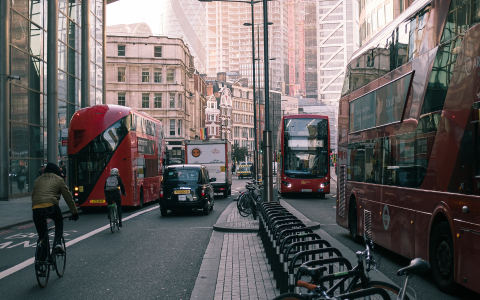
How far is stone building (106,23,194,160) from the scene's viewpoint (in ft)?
266

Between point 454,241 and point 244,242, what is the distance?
6.47m

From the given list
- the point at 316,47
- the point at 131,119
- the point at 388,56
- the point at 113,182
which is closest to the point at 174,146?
the point at 131,119

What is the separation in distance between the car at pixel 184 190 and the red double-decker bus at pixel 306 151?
31.3 ft

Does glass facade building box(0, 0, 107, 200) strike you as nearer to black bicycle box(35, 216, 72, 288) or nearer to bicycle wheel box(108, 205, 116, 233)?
bicycle wheel box(108, 205, 116, 233)

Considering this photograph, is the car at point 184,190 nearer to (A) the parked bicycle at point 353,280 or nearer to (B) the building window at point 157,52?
(A) the parked bicycle at point 353,280

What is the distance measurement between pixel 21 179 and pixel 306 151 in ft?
48.3

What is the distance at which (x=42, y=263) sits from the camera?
8.21 m

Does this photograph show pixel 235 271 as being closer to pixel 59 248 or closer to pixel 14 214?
pixel 59 248

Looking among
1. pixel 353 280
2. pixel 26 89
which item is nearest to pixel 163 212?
pixel 26 89

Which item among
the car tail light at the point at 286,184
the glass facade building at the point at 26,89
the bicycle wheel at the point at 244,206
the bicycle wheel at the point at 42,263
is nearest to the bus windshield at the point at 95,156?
the bicycle wheel at the point at 244,206

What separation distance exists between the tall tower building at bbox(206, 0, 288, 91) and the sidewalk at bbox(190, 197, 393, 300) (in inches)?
5229

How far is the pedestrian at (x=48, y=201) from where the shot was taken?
848cm

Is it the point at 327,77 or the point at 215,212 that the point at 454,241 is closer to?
the point at 215,212

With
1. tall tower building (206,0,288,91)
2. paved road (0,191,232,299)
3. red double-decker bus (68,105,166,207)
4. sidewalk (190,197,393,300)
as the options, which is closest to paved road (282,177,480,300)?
sidewalk (190,197,393,300)
